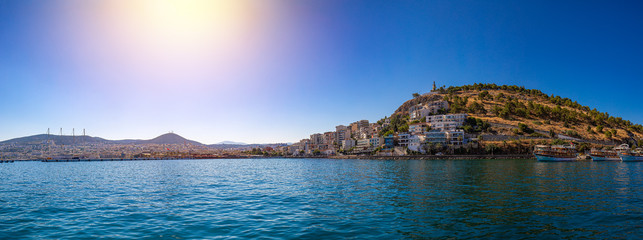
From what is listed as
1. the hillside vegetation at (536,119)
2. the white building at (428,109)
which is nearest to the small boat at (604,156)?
the hillside vegetation at (536,119)

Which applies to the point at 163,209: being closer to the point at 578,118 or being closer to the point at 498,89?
the point at 578,118

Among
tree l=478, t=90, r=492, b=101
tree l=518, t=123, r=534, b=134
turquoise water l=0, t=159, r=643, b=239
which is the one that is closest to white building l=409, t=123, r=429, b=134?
tree l=518, t=123, r=534, b=134

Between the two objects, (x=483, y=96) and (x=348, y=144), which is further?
(x=483, y=96)

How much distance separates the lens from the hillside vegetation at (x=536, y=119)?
115 m

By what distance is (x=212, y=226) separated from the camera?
13.8 m

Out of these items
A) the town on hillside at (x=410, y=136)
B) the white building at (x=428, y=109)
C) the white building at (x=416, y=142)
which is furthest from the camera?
the white building at (x=428, y=109)

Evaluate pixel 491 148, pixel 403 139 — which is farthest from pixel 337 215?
pixel 403 139

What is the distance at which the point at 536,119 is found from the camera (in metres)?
132

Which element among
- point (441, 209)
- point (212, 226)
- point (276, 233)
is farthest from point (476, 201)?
point (212, 226)

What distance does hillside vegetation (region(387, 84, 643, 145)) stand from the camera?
11525cm

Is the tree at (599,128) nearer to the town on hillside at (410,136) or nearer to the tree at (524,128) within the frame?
the tree at (524,128)

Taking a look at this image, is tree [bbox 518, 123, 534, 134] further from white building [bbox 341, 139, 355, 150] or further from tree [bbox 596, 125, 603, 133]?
white building [bbox 341, 139, 355, 150]

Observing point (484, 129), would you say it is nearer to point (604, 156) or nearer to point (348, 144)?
point (604, 156)

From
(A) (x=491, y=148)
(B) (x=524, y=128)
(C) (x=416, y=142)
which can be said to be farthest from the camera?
(B) (x=524, y=128)
